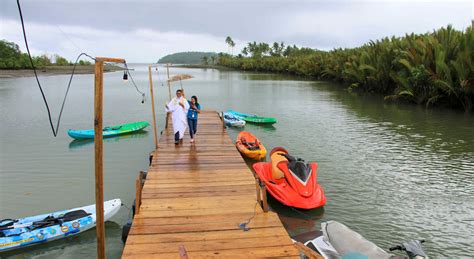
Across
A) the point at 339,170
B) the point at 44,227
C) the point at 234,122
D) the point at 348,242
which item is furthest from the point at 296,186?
the point at 234,122

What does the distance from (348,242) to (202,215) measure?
2.72 meters

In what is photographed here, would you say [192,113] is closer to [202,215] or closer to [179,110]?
[179,110]

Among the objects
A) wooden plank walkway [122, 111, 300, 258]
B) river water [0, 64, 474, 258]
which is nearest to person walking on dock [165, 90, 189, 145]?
wooden plank walkway [122, 111, 300, 258]

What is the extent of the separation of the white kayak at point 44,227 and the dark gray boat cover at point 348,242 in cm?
503

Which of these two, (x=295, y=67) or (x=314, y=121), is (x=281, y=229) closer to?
(x=314, y=121)

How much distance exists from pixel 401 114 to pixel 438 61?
4333 mm

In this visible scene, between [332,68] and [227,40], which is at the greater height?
→ [227,40]

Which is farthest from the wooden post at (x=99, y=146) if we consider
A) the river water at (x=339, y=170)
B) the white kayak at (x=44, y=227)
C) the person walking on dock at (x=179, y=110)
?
the person walking on dock at (x=179, y=110)

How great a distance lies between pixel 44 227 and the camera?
766 cm

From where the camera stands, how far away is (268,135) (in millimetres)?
18594

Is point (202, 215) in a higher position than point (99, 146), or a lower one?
lower

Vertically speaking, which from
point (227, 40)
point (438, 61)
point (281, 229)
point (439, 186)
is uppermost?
point (227, 40)

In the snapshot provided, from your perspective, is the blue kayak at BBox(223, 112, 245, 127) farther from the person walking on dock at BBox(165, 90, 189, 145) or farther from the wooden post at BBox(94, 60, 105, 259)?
the wooden post at BBox(94, 60, 105, 259)

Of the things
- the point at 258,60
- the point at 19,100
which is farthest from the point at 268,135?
the point at 258,60
